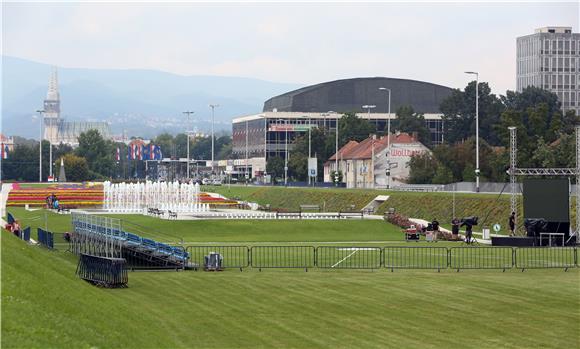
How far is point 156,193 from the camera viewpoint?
100 meters

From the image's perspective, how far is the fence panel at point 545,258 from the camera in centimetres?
3992

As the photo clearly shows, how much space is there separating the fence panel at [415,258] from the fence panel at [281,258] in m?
3.02

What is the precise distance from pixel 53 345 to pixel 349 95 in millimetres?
185051

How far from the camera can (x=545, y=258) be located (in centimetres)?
4297

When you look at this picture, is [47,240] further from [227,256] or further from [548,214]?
[548,214]

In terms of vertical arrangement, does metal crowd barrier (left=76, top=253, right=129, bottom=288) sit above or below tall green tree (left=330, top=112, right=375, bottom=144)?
below

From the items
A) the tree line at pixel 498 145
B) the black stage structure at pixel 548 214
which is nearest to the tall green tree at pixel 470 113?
the tree line at pixel 498 145

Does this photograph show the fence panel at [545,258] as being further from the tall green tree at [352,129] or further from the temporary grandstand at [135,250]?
the tall green tree at [352,129]

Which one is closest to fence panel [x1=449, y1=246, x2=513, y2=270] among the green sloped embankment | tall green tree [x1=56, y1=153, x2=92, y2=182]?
the green sloped embankment

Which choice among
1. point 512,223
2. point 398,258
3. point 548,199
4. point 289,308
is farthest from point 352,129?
point 289,308

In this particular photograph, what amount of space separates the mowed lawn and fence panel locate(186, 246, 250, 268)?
4.12 metres

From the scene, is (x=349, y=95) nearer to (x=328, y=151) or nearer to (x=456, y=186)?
(x=328, y=151)

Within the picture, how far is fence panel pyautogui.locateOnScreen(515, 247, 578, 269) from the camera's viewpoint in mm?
39919

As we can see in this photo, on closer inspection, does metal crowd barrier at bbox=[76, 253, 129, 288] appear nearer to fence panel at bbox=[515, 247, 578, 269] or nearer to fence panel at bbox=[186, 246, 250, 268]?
fence panel at bbox=[186, 246, 250, 268]
